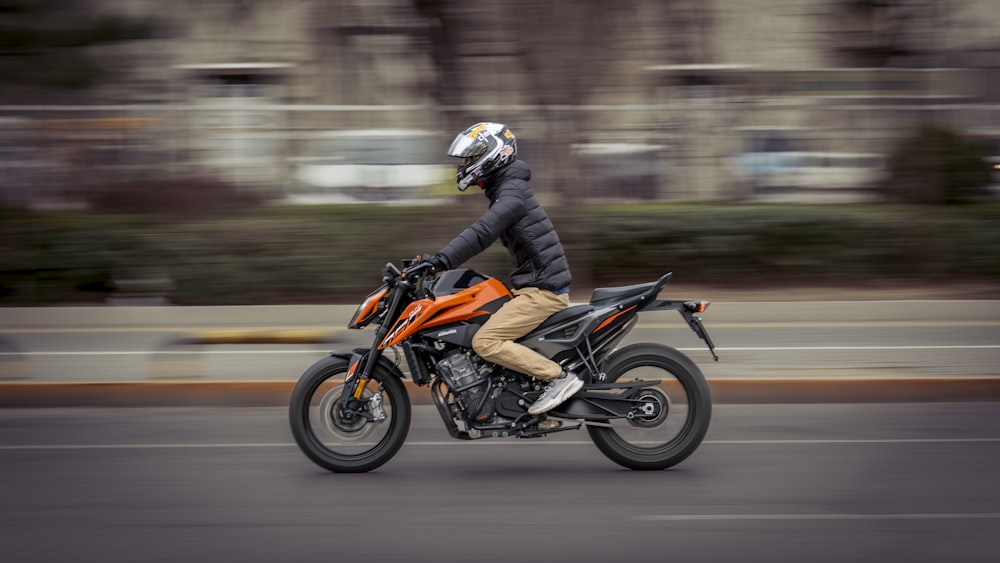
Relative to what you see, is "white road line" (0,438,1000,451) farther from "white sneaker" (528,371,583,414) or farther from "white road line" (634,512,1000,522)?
"white road line" (634,512,1000,522)

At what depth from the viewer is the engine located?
6.54 meters

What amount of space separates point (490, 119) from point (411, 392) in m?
7.31

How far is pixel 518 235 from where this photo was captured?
21.4 ft

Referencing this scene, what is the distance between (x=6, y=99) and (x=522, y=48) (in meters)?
6.29

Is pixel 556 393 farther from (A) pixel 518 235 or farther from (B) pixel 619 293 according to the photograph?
(A) pixel 518 235

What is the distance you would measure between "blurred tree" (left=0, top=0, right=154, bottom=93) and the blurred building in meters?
0.23

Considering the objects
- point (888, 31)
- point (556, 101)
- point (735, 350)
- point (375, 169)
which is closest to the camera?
point (735, 350)

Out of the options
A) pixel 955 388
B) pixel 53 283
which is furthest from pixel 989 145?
pixel 53 283

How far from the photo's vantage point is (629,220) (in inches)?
577

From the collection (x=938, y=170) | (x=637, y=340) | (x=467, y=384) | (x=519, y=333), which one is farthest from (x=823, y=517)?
(x=938, y=170)

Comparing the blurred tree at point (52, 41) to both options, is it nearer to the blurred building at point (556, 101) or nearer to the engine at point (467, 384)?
the blurred building at point (556, 101)

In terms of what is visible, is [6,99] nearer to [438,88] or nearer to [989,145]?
[438,88]

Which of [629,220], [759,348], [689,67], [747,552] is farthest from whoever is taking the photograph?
[689,67]

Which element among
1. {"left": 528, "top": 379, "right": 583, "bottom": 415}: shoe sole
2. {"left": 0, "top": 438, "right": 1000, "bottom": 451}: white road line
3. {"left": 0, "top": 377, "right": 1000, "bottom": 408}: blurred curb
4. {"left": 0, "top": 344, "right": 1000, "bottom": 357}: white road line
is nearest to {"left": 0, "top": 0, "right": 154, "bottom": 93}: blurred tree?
{"left": 0, "top": 344, "right": 1000, "bottom": 357}: white road line
